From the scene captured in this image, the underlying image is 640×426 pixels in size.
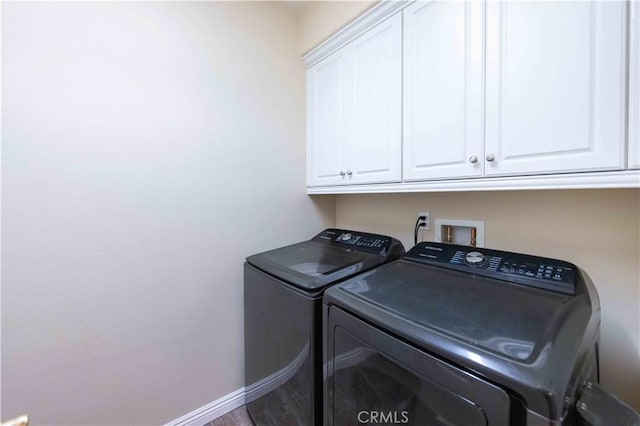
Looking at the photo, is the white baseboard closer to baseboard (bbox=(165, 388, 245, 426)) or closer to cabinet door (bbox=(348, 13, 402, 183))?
baseboard (bbox=(165, 388, 245, 426))

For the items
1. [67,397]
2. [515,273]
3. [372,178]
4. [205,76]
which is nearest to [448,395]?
[515,273]

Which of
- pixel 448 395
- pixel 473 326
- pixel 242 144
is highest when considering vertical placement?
pixel 242 144

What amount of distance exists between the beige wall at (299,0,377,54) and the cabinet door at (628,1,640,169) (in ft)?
3.14

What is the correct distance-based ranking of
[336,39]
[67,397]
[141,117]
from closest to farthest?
[67,397], [141,117], [336,39]

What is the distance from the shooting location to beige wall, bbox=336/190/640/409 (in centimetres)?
93

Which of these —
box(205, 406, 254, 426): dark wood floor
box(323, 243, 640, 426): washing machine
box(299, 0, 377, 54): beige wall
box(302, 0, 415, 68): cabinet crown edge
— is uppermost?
box(299, 0, 377, 54): beige wall

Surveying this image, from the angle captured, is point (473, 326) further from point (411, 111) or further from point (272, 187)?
point (272, 187)

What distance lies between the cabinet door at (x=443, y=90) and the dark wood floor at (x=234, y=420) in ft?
5.35

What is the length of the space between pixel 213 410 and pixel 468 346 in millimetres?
1565

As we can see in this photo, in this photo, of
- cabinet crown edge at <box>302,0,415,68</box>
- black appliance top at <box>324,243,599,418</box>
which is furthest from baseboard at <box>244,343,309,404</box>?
cabinet crown edge at <box>302,0,415,68</box>

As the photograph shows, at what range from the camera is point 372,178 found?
1.40 meters

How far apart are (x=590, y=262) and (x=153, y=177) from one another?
1.93 m

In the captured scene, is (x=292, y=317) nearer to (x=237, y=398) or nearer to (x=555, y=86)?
(x=237, y=398)

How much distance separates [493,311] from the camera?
2.48ft
